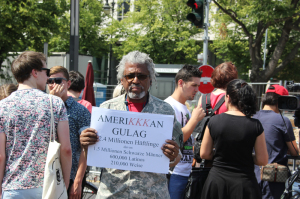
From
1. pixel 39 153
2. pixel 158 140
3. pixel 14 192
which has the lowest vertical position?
pixel 14 192

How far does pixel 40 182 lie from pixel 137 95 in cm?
103

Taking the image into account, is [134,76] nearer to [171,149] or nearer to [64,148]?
[171,149]

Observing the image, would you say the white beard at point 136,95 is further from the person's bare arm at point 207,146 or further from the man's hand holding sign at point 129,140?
the person's bare arm at point 207,146

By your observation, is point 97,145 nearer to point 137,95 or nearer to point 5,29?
point 137,95

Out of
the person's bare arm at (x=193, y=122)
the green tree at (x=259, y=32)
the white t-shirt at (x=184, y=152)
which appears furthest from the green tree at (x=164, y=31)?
the person's bare arm at (x=193, y=122)

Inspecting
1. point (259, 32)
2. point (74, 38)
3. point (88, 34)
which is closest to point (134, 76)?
point (74, 38)

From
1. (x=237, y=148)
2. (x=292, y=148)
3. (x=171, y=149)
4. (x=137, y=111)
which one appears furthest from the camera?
(x=292, y=148)

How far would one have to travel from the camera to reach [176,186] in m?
3.88

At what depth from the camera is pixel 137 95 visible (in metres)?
2.61

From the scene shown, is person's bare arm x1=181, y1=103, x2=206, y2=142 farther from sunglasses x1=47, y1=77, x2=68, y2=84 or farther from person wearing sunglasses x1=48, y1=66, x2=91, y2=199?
sunglasses x1=47, y1=77, x2=68, y2=84

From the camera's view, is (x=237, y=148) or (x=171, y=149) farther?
(x=237, y=148)

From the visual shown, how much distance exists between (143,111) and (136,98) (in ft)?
0.39

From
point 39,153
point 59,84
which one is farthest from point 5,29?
point 39,153

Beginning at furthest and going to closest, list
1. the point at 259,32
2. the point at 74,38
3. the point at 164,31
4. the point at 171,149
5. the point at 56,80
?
1. the point at 164,31
2. the point at 259,32
3. the point at 74,38
4. the point at 56,80
5. the point at 171,149
